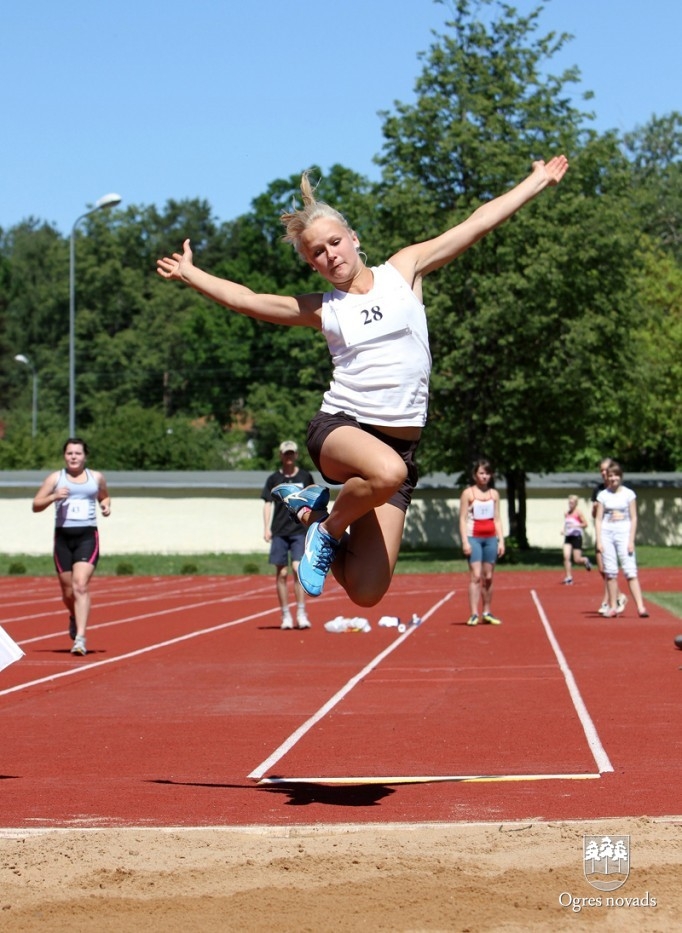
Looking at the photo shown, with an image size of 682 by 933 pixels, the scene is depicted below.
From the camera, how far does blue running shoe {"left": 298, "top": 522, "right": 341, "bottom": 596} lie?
626 cm

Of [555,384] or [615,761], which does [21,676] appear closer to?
[615,761]

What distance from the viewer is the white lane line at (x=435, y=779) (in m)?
7.02

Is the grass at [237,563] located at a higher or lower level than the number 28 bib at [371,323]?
lower

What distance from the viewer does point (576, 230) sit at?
36781 mm

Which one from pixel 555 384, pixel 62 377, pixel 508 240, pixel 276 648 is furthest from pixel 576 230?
pixel 62 377

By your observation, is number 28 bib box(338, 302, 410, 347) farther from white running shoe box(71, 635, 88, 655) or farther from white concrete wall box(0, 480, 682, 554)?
white concrete wall box(0, 480, 682, 554)

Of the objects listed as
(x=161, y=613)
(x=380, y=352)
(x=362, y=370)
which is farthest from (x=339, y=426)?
(x=161, y=613)

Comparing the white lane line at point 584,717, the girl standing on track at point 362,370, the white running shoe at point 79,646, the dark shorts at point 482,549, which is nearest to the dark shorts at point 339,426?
the girl standing on track at point 362,370

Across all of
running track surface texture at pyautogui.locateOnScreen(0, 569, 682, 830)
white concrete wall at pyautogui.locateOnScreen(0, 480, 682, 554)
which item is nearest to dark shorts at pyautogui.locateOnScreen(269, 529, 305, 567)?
running track surface texture at pyautogui.locateOnScreen(0, 569, 682, 830)

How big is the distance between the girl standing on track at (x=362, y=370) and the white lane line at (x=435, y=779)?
126 cm

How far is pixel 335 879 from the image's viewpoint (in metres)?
5.07

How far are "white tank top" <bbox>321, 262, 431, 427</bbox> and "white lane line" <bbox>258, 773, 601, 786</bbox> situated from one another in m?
2.04

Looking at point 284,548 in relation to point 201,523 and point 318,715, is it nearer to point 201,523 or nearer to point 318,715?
point 318,715

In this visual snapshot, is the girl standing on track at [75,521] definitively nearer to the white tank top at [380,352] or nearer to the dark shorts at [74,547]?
the dark shorts at [74,547]
